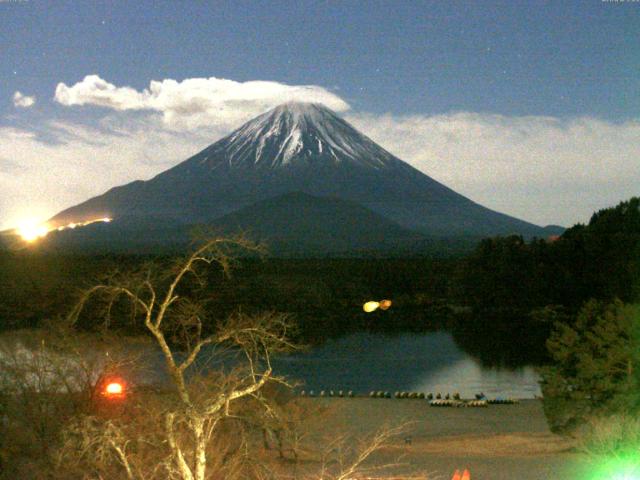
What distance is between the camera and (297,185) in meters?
140

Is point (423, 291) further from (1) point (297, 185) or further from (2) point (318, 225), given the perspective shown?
(1) point (297, 185)

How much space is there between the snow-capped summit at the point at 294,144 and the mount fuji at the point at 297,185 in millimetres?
184

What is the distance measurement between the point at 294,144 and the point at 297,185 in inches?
424

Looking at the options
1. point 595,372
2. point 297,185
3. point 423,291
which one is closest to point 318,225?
point 297,185

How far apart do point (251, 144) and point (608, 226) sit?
11623 centimetres

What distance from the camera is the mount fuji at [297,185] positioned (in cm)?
13175

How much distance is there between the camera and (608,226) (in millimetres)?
41062

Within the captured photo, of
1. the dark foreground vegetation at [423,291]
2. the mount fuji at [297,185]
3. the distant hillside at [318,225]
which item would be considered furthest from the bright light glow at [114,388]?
the mount fuji at [297,185]

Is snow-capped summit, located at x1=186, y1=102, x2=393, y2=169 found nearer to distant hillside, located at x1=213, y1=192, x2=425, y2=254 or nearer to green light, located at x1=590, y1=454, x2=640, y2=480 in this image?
distant hillside, located at x1=213, y1=192, x2=425, y2=254

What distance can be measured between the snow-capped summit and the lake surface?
109 metres

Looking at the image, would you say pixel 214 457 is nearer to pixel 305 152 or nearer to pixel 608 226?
pixel 608 226

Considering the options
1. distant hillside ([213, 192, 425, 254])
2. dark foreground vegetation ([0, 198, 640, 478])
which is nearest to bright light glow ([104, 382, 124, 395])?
dark foreground vegetation ([0, 198, 640, 478])

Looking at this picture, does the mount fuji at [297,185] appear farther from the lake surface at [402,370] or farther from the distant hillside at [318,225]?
the lake surface at [402,370]

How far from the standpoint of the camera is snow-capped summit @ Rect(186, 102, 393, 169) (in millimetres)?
146250
